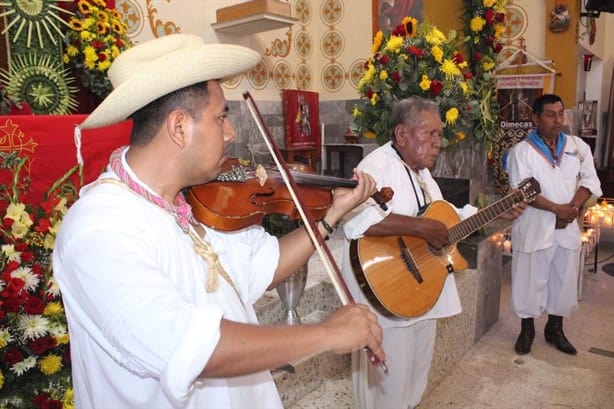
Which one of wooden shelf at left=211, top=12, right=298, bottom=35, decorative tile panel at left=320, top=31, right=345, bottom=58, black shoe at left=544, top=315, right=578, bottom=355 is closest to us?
black shoe at left=544, top=315, right=578, bottom=355

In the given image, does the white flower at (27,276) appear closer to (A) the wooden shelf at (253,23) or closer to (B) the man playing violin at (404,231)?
(B) the man playing violin at (404,231)

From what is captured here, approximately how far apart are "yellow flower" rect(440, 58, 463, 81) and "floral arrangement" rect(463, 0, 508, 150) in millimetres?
968

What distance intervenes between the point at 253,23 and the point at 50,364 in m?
4.23

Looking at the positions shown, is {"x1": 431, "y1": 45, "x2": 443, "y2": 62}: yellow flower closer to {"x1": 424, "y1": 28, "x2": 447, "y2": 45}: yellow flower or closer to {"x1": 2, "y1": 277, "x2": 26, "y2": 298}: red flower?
{"x1": 424, "y1": 28, "x2": 447, "y2": 45}: yellow flower

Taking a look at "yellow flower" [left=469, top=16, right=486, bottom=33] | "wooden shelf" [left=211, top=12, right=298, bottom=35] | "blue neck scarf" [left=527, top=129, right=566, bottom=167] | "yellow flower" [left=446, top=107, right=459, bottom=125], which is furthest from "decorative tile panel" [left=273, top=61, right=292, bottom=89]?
"blue neck scarf" [left=527, top=129, right=566, bottom=167]

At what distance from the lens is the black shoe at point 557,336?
3.69 metres

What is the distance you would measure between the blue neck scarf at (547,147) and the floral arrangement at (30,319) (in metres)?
3.29

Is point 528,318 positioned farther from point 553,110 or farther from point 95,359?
point 95,359

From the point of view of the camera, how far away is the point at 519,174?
11.9ft

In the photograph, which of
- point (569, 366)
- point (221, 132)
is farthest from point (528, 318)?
point (221, 132)

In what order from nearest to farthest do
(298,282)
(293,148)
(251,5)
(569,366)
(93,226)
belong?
1. (93,226)
2. (298,282)
3. (569,366)
4. (251,5)
5. (293,148)

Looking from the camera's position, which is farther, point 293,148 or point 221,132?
point 293,148

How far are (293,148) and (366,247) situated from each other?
13.5ft

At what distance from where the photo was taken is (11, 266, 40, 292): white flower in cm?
155
